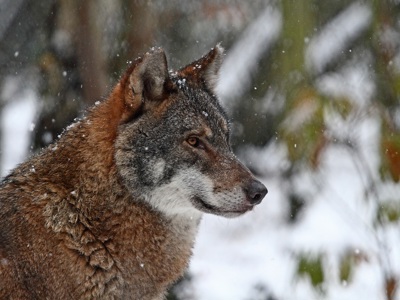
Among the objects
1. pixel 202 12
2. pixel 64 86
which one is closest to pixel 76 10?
pixel 64 86

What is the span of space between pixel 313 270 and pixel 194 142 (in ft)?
8.07

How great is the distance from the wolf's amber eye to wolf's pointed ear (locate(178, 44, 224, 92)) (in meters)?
0.47

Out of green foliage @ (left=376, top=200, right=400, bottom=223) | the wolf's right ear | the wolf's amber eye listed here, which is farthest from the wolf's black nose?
green foliage @ (left=376, top=200, right=400, bottom=223)

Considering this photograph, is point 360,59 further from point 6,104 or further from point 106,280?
point 106,280

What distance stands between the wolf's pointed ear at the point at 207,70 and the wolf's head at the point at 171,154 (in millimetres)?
302

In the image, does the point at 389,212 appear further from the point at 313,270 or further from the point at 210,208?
the point at 210,208

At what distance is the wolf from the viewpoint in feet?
14.5

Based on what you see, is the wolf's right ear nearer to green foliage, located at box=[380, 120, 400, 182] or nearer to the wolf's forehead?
the wolf's forehead

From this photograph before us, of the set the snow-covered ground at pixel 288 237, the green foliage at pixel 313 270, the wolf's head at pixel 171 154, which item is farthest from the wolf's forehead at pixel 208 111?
the snow-covered ground at pixel 288 237

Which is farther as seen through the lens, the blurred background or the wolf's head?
the blurred background

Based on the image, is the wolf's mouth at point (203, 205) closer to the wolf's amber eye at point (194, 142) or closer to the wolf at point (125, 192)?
the wolf at point (125, 192)

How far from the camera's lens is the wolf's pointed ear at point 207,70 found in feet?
16.6

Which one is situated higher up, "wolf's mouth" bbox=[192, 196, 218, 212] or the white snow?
the white snow

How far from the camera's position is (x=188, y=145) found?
4652 mm
